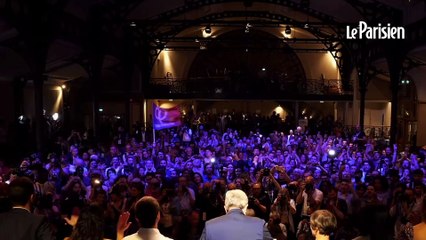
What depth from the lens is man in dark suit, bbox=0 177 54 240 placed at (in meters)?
3.94

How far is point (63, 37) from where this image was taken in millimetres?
18781

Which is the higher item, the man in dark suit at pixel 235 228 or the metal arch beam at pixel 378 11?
the metal arch beam at pixel 378 11

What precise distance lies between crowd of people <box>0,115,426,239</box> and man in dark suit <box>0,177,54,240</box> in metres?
0.09

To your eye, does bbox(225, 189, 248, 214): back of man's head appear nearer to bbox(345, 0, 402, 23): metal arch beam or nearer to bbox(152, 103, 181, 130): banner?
bbox(152, 103, 181, 130): banner

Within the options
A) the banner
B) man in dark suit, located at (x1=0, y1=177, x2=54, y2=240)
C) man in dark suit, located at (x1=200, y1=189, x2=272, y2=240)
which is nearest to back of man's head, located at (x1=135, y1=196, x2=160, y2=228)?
man in dark suit, located at (x1=200, y1=189, x2=272, y2=240)

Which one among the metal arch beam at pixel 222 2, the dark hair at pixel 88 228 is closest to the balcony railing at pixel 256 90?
the metal arch beam at pixel 222 2

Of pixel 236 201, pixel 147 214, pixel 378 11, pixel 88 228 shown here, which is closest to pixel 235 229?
pixel 236 201

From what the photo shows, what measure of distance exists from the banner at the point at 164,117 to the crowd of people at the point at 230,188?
848mm

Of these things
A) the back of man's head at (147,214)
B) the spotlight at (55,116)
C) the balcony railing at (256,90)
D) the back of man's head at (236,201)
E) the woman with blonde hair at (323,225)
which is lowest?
the spotlight at (55,116)

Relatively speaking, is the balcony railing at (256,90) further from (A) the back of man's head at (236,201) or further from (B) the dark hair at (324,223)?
(A) the back of man's head at (236,201)

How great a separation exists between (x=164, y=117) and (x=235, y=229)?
43.8 feet

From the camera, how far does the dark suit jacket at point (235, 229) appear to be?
4.00 m

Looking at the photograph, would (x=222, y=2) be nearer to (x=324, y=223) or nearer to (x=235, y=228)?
(x=324, y=223)

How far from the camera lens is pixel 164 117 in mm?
17172
